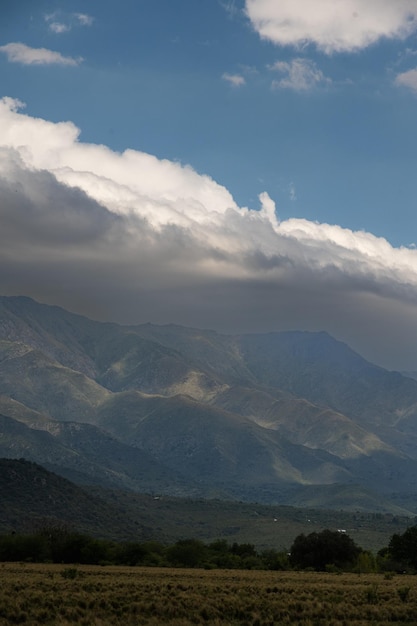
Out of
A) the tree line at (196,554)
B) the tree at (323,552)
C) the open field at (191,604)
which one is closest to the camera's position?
the open field at (191,604)

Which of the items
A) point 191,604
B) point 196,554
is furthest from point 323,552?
point 191,604

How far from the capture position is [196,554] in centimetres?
12525

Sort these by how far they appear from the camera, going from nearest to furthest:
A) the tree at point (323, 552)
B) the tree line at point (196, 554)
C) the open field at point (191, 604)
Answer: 1. the open field at point (191, 604)
2. the tree line at point (196, 554)
3. the tree at point (323, 552)

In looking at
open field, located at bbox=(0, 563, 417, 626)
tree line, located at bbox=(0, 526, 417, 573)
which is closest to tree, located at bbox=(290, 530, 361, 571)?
tree line, located at bbox=(0, 526, 417, 573)

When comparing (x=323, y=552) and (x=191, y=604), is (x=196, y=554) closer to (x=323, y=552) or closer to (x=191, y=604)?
(x=323, y=552)

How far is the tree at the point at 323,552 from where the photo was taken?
418ft

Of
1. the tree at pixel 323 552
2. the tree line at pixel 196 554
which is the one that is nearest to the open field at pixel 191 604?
the tree line at pixel 196 554

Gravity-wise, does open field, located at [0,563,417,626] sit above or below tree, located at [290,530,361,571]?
above

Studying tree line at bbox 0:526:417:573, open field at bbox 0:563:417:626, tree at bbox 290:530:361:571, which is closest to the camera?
open field at bbox 0:563:417:626

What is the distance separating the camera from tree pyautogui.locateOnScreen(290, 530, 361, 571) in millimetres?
127375

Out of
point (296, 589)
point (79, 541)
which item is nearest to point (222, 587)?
point (296, 589)

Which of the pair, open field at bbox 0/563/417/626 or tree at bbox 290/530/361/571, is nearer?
open field at bbox 0/563/417/626

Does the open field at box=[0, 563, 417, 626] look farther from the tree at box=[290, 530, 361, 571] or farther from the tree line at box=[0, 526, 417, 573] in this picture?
the tree at box=[290, 530, 361, 571]

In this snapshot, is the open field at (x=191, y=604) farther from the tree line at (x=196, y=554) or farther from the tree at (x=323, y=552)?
the tree at (x=323, y=552)
